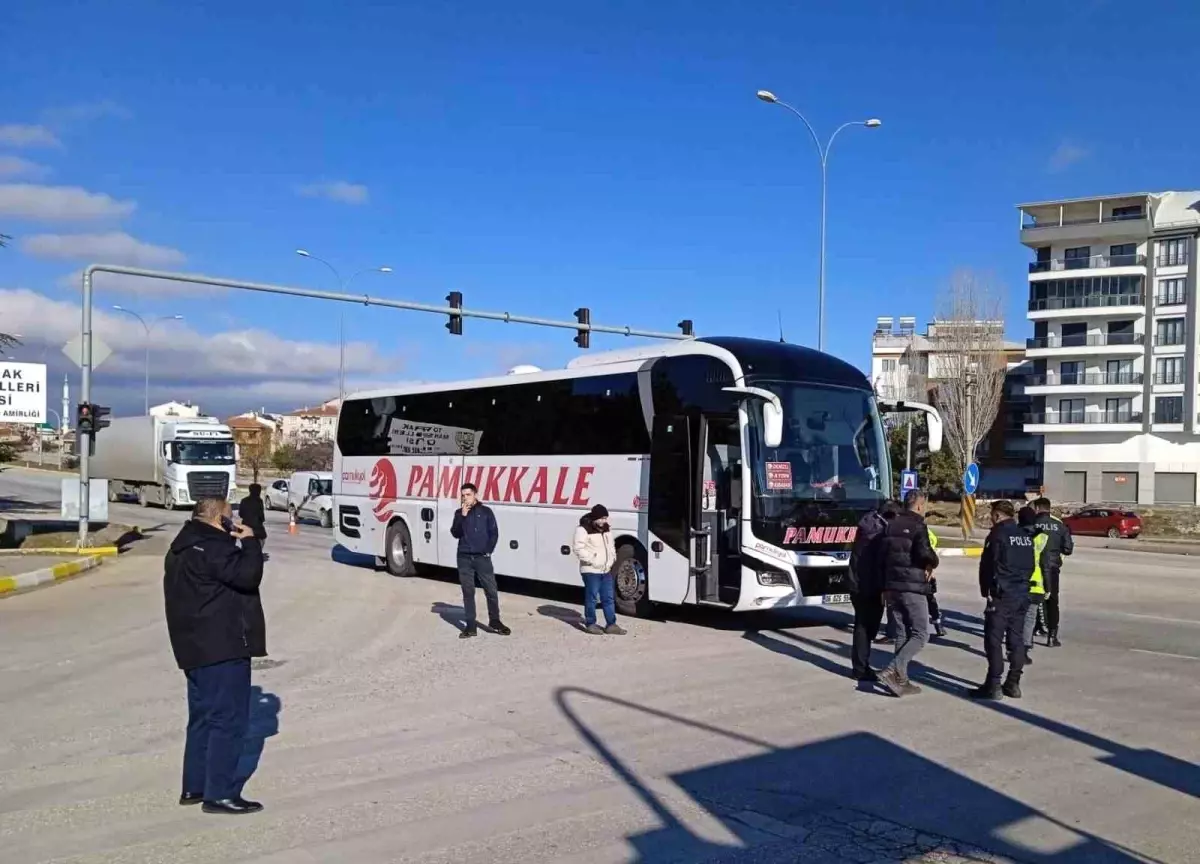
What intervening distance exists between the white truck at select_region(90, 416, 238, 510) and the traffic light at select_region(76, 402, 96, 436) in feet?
67.8

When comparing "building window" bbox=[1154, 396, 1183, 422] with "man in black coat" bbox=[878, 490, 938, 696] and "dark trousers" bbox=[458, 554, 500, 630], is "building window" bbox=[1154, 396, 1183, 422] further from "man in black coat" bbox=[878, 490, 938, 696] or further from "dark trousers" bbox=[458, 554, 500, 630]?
"man in black coat" bbox=[878, 490, 938, 696]

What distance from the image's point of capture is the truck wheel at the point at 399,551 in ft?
69.1

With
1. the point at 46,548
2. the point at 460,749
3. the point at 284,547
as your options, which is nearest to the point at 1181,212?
the point at 284,547

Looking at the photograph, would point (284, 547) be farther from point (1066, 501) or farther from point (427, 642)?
point (1066, 501)

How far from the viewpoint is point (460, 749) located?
784cm

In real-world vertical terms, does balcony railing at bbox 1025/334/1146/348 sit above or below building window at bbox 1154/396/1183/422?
above

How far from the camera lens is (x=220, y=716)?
6078 mm

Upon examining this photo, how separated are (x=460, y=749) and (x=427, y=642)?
17.3ft

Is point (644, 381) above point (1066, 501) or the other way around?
above

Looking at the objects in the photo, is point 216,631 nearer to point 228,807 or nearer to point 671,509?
point 228,807

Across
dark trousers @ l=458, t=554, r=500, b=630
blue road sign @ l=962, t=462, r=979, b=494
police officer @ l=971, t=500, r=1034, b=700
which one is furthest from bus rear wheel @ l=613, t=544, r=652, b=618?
blue road sign @ l=962, t=462, r=979, b=494

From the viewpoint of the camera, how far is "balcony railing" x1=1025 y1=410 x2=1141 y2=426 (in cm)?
7050

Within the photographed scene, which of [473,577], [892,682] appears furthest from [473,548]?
[892,682]

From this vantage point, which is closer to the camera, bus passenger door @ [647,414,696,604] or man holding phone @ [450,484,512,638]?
man holding phone @ [450,484,512,638]
